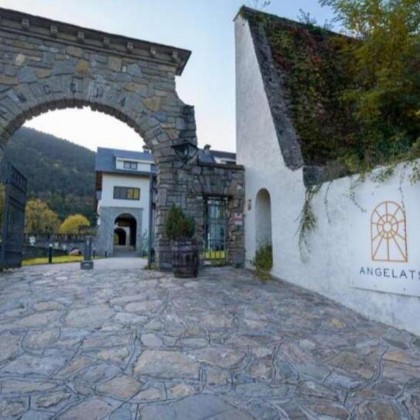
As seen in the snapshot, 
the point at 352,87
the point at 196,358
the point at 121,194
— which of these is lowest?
the point at 196,358

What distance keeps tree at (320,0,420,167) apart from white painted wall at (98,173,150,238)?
17.4 m

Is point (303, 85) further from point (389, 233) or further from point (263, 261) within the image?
point (389, 233)

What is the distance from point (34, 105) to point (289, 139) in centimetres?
497

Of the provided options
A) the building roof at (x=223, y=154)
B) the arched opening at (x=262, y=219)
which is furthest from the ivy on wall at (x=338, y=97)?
the building roof at (x=223, y=154)

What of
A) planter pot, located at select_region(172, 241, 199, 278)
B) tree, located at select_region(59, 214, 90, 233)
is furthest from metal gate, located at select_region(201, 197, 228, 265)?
tree, located at select_region(59, 214, 90, 233)

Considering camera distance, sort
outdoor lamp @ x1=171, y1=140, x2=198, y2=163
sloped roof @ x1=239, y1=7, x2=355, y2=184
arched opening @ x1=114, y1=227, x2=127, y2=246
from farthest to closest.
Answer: arched opening @ x1=114, y1=227, x2=127, y2=246 < outdoor lamp @ x1=171, y1=140, x2=198, y2=163 < sloped roof @ x1=239, y1=7, x2=355, y2=184

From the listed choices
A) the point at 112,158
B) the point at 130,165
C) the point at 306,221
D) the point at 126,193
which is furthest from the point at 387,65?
the point at 112,158

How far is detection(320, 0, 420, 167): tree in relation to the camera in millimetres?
5488

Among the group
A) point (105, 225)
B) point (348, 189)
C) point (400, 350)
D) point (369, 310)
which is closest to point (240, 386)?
point (400, 350)

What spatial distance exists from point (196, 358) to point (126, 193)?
2027 cm

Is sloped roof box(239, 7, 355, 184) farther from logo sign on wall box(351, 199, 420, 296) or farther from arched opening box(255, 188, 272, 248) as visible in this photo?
logo sign on wall box(351, 199, 420, 296)

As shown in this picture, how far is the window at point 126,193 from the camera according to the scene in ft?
71.1

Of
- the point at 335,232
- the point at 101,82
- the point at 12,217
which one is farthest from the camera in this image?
the point at 101,82

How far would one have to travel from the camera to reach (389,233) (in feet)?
11.5
